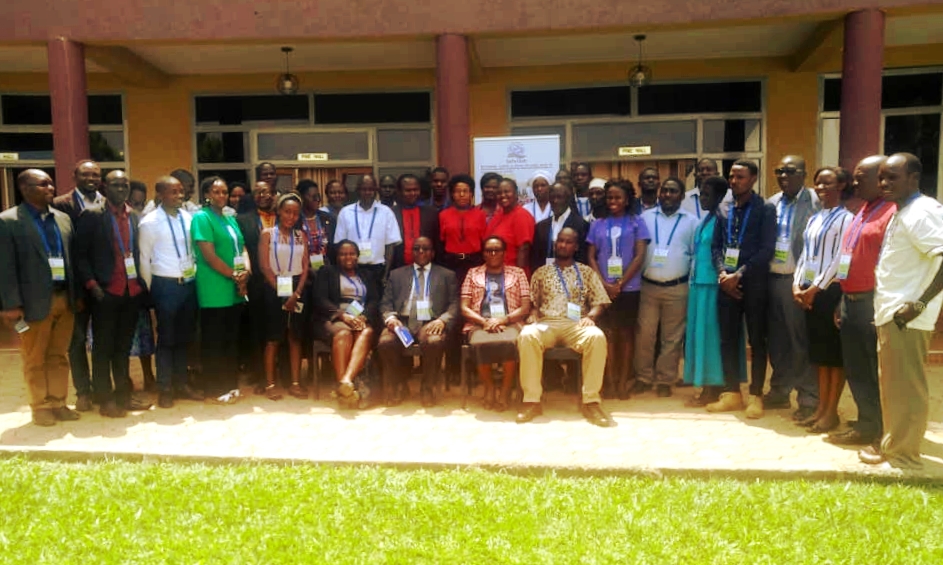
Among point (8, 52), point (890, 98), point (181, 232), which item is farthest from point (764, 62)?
point (8, 52)

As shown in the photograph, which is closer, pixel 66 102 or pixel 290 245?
pixel 290 245

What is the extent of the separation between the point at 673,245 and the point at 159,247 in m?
4.05

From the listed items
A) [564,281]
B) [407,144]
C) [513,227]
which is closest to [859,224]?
[564,281]

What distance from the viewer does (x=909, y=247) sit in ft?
13.0

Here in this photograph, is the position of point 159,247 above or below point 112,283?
above

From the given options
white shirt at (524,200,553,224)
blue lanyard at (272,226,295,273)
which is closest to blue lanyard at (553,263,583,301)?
white shirt at (524,200,553,224)

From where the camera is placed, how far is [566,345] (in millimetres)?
5559

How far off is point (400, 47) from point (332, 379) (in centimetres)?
402

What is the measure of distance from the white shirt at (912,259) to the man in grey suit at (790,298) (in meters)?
1.14

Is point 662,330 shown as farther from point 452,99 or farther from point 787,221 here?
point 452,99

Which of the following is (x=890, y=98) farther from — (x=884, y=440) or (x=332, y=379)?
(x=332, y=379)

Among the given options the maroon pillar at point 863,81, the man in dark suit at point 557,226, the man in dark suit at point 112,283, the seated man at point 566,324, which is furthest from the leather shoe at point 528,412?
the maroon pillar at point 863,81

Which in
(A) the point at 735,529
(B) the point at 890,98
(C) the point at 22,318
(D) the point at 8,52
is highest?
(D) the point at 8,52

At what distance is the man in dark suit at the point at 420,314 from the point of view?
574cm
